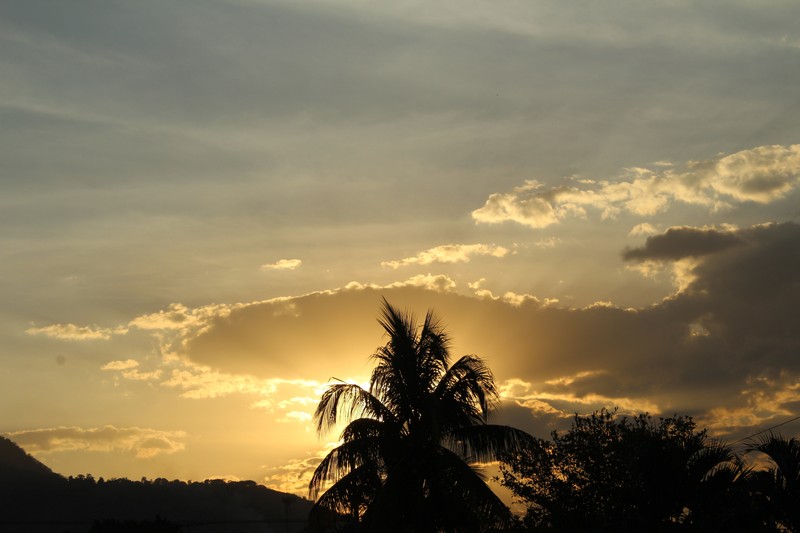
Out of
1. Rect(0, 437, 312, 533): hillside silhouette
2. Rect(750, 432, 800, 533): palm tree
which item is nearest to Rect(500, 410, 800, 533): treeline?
Rect(750, 432, 800, 533): palm tree

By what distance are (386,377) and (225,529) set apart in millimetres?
175408

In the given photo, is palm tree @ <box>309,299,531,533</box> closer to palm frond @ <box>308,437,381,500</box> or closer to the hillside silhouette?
palm frond @ <box>308,437,381,500</box>

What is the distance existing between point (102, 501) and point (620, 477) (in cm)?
11272

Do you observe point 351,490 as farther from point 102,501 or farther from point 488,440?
point 102,501

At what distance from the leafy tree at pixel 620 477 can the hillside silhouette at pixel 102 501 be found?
6555 cm

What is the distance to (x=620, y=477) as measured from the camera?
25.5 meters

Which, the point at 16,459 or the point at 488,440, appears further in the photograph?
the point at 16,459

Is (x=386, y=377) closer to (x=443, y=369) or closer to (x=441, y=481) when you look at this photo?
(x=443, y=369)

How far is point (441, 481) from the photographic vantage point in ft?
93.1

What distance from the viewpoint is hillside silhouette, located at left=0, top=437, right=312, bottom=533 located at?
373ft

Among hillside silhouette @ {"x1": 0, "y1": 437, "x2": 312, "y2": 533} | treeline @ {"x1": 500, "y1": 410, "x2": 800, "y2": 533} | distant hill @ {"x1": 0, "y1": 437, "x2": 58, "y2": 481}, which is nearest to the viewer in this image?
treeline @ {"x1": 500, "y1": 410, "x2": 800, "y2": 533}

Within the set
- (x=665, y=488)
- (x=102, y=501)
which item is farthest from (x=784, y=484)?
(x=102, y=501)

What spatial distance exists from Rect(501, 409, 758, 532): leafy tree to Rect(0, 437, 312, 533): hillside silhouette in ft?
215

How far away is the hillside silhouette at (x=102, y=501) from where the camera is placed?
114m
